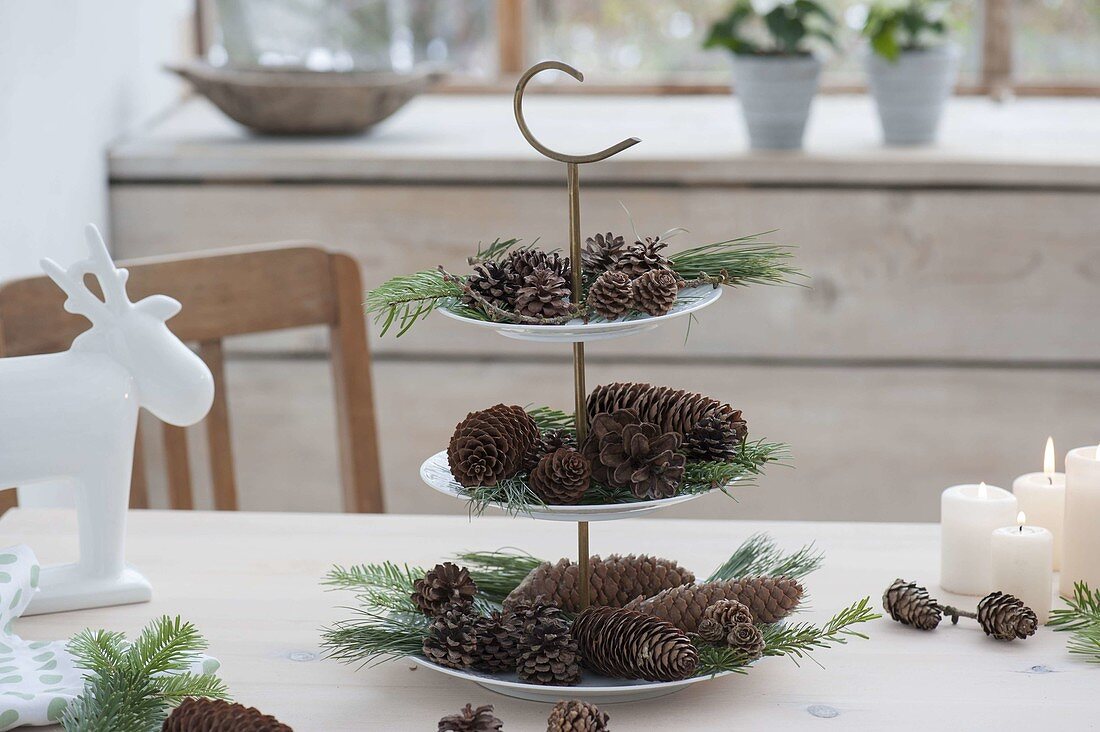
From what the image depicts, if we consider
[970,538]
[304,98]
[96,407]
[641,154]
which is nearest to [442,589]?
[96,407]

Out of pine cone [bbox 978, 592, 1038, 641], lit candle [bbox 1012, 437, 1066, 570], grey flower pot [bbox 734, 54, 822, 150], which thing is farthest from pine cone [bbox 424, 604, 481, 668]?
grey flower pot [bbox 734, 54, 822, 150]

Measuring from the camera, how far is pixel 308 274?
4.50 ft

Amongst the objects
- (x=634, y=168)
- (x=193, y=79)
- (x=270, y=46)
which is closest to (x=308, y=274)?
(x=634, y=168)

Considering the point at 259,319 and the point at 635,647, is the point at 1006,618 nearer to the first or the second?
the point at 635,647

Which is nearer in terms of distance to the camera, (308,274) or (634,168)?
(308,274)

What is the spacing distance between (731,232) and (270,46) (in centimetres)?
100

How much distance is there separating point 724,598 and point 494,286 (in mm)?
238

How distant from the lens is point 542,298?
0.73m

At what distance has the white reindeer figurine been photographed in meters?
0.88

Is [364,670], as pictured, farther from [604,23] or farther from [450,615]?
[604,23]

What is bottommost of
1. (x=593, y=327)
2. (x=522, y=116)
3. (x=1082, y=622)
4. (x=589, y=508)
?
(x=1082, y=622)

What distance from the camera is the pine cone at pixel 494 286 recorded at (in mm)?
744

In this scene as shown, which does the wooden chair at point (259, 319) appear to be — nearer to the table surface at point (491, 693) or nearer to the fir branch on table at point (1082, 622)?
the table surface at point (491, 693)

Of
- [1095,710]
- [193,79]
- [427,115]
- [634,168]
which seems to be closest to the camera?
[1095,710]
